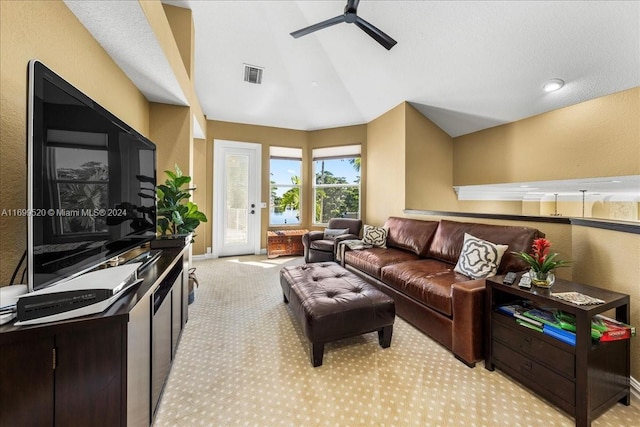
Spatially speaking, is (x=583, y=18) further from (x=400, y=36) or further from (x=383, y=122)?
(x=383, y=122)

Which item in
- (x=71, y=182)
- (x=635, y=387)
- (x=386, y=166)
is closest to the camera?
(x=71, y=182)

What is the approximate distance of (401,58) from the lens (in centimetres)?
325

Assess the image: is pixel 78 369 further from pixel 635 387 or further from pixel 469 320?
pixel 635 387

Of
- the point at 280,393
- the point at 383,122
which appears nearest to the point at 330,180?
the point at 383,122

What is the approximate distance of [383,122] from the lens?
15.0ft

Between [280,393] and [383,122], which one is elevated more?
[383,122]

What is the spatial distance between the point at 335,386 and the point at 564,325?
4.39ft

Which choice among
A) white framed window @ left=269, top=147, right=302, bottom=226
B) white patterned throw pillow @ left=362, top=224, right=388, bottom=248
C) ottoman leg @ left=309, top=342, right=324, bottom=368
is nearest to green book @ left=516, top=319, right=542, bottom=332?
ottoman leg @ left=309, top=342, right=324, bottom=368

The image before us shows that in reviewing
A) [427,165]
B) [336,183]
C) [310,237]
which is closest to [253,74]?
[336,183]

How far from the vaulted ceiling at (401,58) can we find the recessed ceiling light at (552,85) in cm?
5

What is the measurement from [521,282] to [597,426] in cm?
74

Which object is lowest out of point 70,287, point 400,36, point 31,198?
point 70,287

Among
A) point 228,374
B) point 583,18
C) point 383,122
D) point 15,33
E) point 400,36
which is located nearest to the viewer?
point 15,33

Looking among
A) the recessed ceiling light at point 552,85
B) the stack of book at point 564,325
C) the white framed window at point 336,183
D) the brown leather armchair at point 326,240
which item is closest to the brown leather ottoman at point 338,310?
the stack of book at point 564,325
